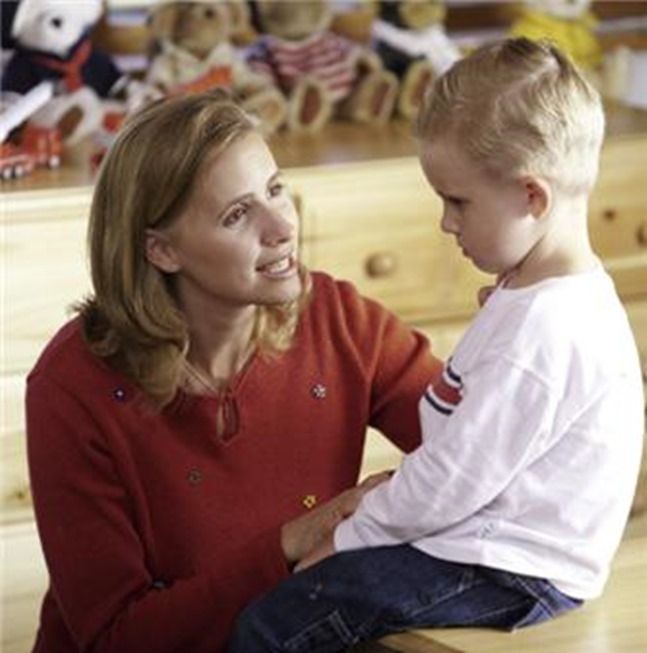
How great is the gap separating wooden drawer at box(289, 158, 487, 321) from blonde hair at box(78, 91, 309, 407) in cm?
90

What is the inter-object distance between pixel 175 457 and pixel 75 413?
0.11m

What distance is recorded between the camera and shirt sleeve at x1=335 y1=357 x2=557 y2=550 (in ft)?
5.18

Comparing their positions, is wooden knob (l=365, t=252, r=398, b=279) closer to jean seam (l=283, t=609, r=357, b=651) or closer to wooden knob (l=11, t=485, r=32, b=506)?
wooden knob (l=11, t=485, r=32, b=506)

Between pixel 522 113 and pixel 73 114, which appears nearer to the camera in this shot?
pixel 522 113

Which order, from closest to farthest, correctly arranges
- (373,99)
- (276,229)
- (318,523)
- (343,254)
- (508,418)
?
(508,418) → (318,523) → (276,229) → (343,254) → (373,99)

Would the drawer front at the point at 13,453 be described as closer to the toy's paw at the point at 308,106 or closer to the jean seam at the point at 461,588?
the toy's paw at the point at 308,106

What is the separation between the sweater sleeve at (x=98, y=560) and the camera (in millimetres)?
1825

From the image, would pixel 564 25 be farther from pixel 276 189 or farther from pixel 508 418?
pixel 508 418

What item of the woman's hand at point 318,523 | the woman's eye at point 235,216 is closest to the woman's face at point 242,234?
the woman's eye at point 235,216

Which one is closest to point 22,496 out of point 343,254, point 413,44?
point 343,254

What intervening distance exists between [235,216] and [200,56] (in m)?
1.13

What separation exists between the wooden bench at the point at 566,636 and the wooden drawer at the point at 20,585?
1.18m

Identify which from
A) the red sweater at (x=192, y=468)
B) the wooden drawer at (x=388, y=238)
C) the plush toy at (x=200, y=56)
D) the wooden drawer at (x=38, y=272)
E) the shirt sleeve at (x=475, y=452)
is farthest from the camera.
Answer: the plush toy at (x=200, y=56)

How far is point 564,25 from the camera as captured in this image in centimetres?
320
